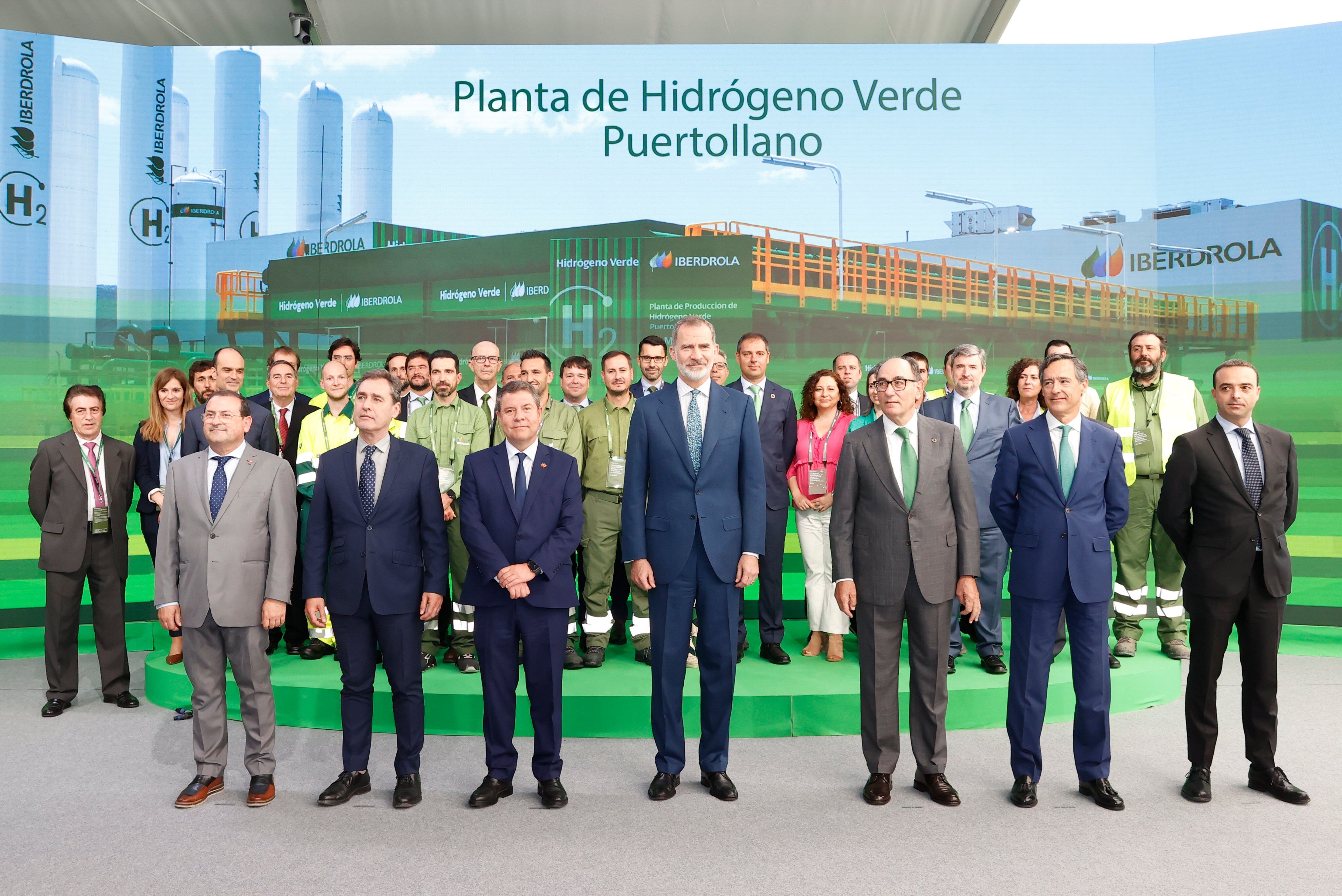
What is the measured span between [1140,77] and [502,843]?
6.77 metres

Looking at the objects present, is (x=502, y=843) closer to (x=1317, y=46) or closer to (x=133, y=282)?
(x=133, y=282)

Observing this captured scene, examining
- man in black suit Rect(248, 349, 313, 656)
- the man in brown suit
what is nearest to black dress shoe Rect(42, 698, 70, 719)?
the man in brown suit

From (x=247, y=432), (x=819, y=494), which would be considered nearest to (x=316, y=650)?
(x=247, y=432)

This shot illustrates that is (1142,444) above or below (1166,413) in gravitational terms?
below

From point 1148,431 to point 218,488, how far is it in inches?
183

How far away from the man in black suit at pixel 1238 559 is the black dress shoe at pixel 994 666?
3.07 ft

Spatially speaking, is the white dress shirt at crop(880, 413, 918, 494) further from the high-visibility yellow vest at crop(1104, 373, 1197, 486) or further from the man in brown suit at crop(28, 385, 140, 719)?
the man in brown suit at crop(28, 385, 140, 719)

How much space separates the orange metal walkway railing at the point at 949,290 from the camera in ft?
21.2

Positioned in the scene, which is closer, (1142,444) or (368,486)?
(368,486)

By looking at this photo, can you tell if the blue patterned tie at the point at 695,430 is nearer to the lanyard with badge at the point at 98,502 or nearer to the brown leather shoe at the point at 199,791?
the brown leather shoe at the point at 199,791

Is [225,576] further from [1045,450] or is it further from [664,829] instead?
[1045,450]

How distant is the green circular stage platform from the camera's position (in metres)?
3.93

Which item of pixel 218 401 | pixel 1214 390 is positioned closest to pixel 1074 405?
pixel 1214 390

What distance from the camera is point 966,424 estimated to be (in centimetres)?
433
